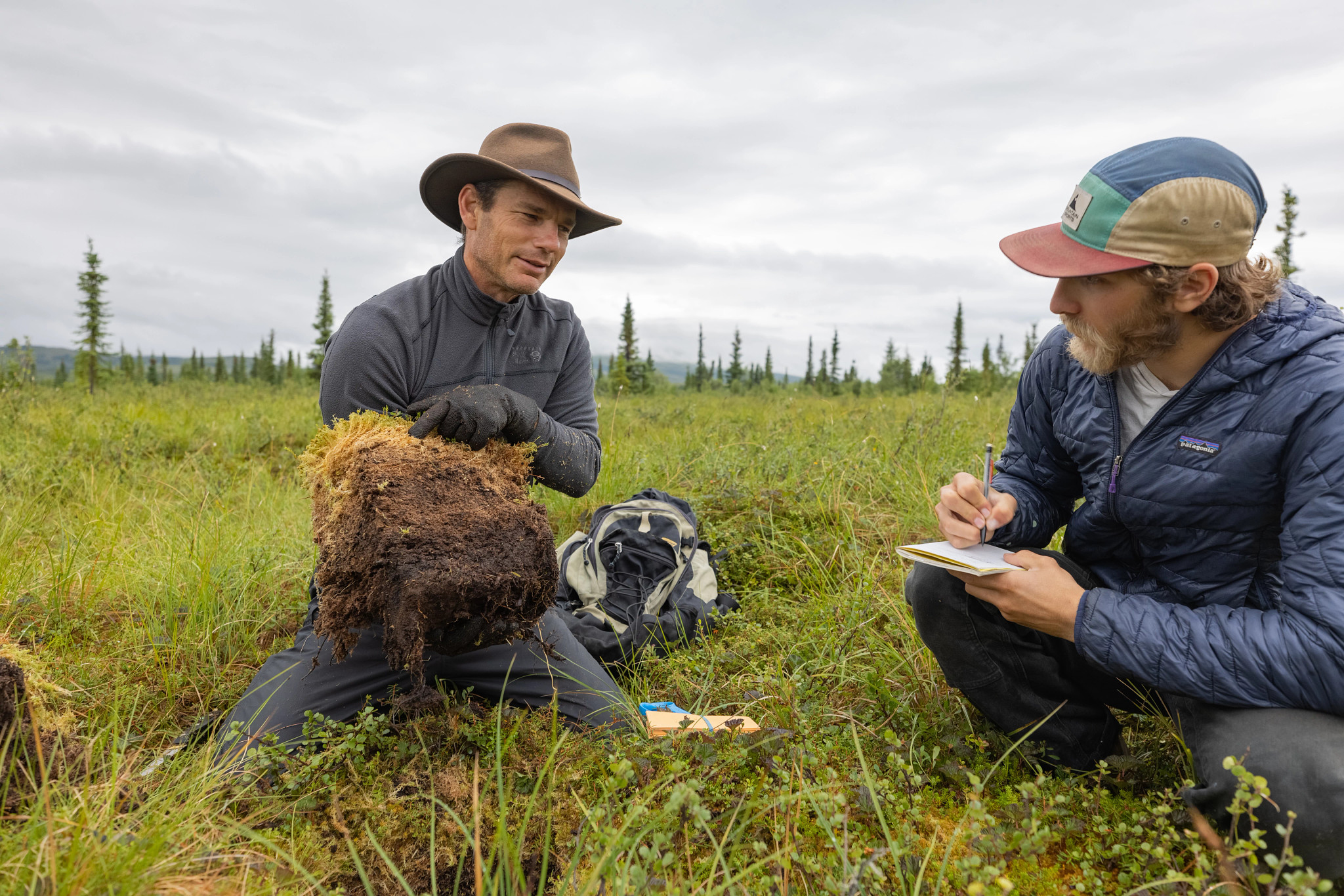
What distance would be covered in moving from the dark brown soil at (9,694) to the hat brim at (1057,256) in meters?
2.78

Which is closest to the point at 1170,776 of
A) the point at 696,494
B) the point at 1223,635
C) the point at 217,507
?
the point at 1223,635

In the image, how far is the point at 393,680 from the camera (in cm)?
251

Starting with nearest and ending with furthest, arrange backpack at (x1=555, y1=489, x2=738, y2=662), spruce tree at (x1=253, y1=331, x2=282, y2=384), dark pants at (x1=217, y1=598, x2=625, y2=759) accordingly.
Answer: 1. dark pants at (x1=217, y1=598, x2=625, y2=759)
2. backpack at (x1=555, y1=489, x2=738, y2=662)
3. spruce tree at (x1=253, y1=331, x2=282, y2=384)

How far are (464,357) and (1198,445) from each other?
2451mm

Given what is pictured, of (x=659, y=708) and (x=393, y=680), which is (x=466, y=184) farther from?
(x=659, y=708)

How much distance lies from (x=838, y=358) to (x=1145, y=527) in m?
55.5

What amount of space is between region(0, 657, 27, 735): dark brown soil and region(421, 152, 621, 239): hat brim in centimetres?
200

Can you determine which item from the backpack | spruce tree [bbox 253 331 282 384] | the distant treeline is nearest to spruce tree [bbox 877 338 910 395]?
the distant treeline

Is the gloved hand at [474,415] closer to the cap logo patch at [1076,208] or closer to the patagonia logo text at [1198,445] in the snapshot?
the cap logo patch at [1076,208]

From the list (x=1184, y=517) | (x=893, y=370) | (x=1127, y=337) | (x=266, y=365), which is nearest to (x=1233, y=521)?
(x=1184, y=517)

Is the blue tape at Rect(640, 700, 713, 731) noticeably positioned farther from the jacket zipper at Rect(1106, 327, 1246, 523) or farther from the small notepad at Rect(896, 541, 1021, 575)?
the jacket zipper at Rect(1106, 327, 1246, 523)

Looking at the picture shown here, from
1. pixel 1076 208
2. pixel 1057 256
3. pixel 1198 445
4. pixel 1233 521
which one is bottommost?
pixel 1233 521

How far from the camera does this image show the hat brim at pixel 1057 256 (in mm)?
1919

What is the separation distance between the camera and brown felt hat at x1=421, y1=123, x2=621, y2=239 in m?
2.65
